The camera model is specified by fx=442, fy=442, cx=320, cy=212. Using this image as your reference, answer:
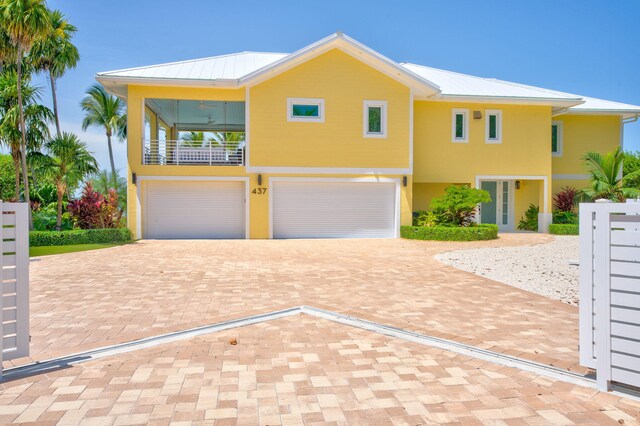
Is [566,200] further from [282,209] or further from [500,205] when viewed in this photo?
[282,209]

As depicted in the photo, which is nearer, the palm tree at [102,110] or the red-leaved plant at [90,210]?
the red-leaved plant at [90,210]

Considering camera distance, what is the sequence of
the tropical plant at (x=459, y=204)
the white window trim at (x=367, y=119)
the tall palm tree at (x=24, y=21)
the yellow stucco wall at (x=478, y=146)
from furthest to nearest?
the yellow stucco wall at (x=478, y=146) → the white window trim at (x=367, y=119) → the tropical plant at (x=459, y=204) → the tall palm tree at (x=24, y=21)

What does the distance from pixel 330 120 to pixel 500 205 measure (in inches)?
380

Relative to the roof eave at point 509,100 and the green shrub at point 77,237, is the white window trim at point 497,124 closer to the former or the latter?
the roof eave at point 509,100

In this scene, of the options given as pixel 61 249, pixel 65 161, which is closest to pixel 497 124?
pixel 61 249

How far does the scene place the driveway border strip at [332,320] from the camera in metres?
3.70

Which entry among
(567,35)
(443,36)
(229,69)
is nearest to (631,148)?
(567,35)

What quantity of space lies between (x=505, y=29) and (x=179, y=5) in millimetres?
12110

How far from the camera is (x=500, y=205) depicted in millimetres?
21391

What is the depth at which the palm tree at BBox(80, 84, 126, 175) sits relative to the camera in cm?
3158

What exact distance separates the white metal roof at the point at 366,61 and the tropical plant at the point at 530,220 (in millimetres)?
4743

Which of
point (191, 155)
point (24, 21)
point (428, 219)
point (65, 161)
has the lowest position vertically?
point (428, 219)

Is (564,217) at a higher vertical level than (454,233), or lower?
higher

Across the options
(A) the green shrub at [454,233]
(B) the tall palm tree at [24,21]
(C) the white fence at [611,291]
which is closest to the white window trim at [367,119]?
(A) the green shrub at [454,233]
